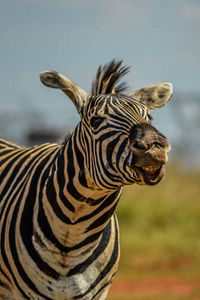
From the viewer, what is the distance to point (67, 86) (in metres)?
4.04

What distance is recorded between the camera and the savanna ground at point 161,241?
902 cm

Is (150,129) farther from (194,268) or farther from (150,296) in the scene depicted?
(194,268)

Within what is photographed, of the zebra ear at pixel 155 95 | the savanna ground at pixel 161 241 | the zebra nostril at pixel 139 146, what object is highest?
the savanna ground at pixel 161 241

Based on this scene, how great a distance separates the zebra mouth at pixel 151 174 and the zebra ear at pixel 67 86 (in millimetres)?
768

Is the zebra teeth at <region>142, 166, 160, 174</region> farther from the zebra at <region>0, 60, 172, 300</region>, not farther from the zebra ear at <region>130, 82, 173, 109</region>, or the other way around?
the zebra ear at <region>130, 82, 173, 109</region>

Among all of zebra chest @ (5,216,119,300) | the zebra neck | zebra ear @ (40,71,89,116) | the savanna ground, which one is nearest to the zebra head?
zebra ear @ (40,71,89,116)

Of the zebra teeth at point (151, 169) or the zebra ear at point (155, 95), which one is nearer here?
the zebra teeth at point (151, 169)

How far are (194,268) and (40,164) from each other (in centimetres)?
641

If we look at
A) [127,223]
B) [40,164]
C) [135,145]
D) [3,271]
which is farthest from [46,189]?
[127,223]

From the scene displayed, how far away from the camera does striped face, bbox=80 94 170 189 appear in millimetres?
3414

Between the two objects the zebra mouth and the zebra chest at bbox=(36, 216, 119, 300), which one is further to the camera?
the zebra chest at bbox=(36, 216, 119, 300)

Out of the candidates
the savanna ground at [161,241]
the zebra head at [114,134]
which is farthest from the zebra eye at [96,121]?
the savanna ground at [161,241]

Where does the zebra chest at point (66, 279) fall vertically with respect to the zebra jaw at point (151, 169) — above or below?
below

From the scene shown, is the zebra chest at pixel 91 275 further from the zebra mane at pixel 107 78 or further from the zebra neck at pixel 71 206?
the zebra mane at pixel 107 78
